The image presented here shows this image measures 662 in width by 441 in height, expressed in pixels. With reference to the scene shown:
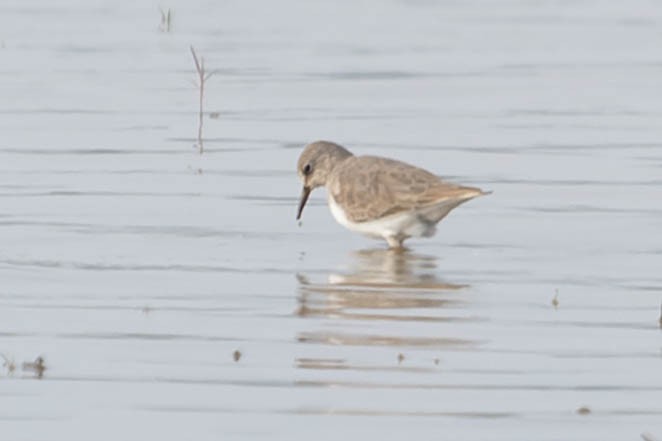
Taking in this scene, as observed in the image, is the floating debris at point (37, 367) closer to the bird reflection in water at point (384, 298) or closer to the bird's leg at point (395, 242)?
the bird reflection in water at point (384, 298)

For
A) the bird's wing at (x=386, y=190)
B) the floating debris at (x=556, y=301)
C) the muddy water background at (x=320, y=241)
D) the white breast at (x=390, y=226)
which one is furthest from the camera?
the white breast at (x=390, y=226)

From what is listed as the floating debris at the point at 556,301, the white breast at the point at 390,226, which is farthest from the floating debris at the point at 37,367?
the white breast at the point at 390,226

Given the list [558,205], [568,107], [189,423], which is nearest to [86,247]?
[558,205]

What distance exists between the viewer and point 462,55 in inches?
944

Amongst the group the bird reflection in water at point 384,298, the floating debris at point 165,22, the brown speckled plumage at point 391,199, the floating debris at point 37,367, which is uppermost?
the floating debris at point 165,22

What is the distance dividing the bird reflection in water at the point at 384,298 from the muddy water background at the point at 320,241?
34 mm

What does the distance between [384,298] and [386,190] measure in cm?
222

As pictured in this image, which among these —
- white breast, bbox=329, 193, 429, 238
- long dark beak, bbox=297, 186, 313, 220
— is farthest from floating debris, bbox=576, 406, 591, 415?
long dark beak, bbox=297, 186, 313, 220

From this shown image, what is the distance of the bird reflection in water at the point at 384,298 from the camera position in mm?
10773

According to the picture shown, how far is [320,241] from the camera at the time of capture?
14.4 m

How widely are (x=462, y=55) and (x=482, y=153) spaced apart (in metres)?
6.36

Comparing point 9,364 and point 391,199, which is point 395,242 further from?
point 9,364

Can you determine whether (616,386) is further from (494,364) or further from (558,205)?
(558,205)

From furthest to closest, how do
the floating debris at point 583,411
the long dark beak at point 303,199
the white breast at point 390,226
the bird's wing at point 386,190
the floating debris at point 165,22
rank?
the floating debris at point 165,22
the long dark beak at point 303,199
the white breast at point 390,226
the bird's wing at point 386,190
the floating debris at point 583,411
